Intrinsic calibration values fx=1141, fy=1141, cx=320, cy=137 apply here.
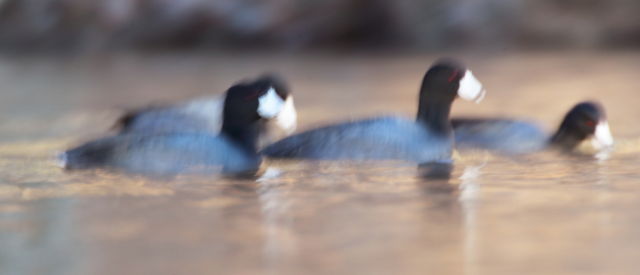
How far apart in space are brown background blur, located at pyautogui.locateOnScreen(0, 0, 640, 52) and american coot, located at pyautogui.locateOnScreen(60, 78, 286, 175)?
30.5ft

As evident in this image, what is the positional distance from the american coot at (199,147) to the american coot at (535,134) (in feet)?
3.47

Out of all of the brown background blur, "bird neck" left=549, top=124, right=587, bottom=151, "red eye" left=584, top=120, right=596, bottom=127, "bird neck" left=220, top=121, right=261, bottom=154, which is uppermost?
the brown background blur

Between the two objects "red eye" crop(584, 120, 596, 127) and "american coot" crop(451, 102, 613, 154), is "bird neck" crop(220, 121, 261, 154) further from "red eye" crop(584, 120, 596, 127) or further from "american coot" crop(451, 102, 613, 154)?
"red eye" crop(584, 120, 596, 127)

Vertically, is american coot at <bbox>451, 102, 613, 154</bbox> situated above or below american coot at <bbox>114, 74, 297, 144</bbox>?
below

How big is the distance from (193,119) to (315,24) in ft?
32.1

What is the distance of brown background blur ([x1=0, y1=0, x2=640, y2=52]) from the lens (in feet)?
45.3

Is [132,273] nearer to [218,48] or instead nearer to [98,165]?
[98,165]

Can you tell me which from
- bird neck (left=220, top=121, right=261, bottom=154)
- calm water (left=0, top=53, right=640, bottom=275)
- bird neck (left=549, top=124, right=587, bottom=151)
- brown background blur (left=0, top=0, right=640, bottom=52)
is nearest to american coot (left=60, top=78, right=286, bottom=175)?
bird neck (left=220, top=121, right=261, bottom=154)

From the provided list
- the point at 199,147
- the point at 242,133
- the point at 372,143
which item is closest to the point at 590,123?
the point at 372,143

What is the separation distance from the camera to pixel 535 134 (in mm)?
5656

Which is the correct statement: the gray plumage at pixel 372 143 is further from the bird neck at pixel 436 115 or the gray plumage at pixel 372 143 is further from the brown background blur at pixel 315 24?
the brown background blur at pixel 315 24

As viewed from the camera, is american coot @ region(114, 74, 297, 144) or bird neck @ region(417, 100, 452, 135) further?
american coot @ region(114, 74, 297, 144)

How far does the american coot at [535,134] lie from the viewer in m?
5.44

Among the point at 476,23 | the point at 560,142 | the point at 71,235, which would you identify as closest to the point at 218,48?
the point at 476,23
